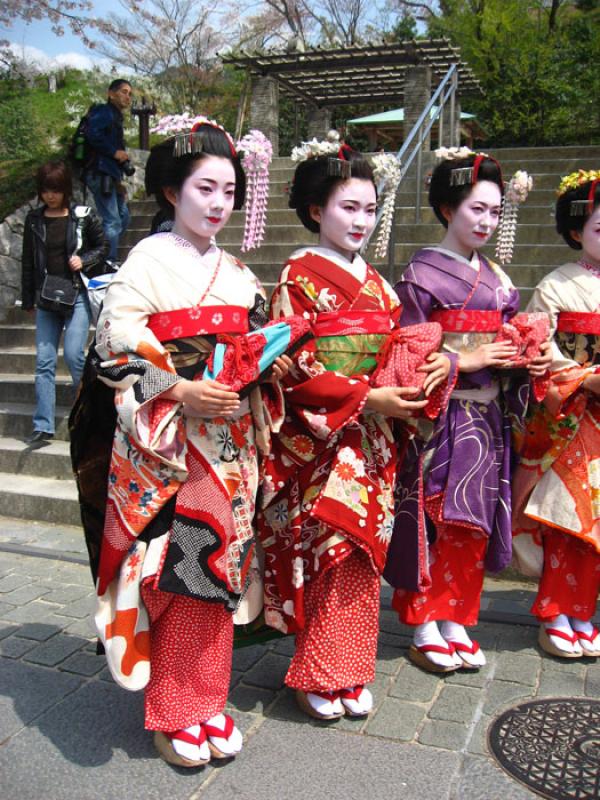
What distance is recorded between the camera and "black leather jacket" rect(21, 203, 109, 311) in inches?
212

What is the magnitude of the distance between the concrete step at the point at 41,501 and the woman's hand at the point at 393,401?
2737 millimetres

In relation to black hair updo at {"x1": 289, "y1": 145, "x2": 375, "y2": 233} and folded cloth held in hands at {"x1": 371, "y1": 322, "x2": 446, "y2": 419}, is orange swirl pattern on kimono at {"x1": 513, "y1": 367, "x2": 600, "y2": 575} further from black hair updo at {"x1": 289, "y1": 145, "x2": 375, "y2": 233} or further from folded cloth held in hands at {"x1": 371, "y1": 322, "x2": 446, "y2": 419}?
black hair updo at {"x1": 289, "y1": 145, "x2": 375, "y2": 233}

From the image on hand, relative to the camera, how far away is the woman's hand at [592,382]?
9.56ft

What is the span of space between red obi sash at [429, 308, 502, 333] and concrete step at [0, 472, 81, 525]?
9.09 ft

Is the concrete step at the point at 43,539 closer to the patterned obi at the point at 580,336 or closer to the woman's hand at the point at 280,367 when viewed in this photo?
the woman's hand at the point at 280,367

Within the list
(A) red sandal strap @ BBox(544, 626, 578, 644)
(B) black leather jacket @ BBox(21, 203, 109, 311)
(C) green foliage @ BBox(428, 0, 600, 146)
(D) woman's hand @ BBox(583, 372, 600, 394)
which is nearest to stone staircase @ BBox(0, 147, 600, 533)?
(B) black leather jacket @ BBox(21, 203, 109, 311)

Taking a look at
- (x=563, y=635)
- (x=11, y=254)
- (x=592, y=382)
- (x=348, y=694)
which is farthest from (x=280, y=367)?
(x=11, y=254)

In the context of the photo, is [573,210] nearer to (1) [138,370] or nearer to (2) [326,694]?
(1) [138,370]

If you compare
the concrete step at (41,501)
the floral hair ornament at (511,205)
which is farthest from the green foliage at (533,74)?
the concrete step at (41,501)

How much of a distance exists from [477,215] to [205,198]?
108 cm

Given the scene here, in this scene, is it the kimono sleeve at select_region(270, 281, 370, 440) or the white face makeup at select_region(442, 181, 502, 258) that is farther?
the white face makeup at select_region(442, 181, 502, 258)

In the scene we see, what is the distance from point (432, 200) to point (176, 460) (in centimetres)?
153

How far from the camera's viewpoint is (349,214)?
8.72 feet

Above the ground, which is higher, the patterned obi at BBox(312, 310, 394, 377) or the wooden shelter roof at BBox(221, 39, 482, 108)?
the wooden shelter roof at BBox(221, 39, 482, 108)
